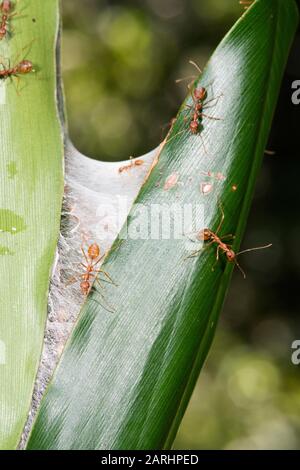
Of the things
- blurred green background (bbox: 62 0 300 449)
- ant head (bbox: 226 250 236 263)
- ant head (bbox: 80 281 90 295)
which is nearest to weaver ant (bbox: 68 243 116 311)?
ant head (bbox: 80 281 90 295)

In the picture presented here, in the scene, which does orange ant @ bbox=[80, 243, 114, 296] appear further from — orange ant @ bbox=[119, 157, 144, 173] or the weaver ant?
orange ant @ bbox=[119, 157, 144, 173]

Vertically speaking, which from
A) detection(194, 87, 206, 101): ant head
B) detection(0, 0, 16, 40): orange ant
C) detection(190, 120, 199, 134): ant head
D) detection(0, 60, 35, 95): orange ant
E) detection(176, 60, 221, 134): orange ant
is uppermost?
detection(0, 0, 16, 40): orange ant

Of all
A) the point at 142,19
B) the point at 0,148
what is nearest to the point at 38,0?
the point at 0,148

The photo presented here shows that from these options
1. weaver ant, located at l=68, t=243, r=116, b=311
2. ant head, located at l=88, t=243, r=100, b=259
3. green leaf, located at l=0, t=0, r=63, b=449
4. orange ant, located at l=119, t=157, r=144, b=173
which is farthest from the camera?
orange ant, located at l=119, t=157, r=144, b=173

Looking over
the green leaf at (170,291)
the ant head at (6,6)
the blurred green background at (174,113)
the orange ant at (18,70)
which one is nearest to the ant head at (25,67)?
the orange ant at (18,70)

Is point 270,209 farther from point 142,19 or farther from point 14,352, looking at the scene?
point 14,352

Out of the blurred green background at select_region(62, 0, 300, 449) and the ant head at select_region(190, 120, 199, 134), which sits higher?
the ant head at select_region(190, 120, 199, 134)

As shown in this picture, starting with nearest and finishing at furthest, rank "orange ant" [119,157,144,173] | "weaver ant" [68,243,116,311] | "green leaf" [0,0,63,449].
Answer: "green leaf" [0,0,63,449]
"weaver ant" [68,243,116,311]
"orange ant" [119,157,144,173]
